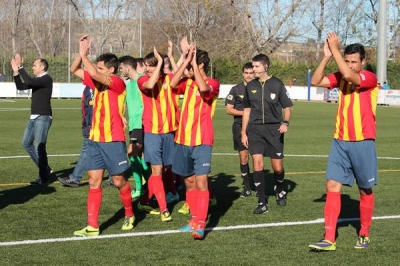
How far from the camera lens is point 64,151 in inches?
672

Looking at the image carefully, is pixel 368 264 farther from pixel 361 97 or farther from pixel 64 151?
pixel 64 151

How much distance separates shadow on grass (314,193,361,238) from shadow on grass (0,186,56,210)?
412 centimetres

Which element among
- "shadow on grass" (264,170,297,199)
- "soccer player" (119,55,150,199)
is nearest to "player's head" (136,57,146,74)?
"soccer player" (119,55,150,199)

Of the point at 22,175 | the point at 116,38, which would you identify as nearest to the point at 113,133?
the point at 22,175

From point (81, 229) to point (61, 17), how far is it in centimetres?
7963

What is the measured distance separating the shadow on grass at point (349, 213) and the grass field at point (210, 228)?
0.01 meters

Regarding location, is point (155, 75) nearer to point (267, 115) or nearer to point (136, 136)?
point (267, 115)

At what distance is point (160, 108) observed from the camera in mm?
9148

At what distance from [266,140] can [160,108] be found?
5.80 ft

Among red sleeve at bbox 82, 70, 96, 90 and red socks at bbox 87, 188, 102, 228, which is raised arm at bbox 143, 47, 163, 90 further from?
red socks at bbox 87, 188, 102, 228

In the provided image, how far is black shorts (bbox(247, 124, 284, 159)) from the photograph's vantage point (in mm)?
10062

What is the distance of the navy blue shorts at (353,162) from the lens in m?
7.62

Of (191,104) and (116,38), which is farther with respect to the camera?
(116,38)

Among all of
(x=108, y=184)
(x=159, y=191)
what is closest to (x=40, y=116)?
(x=108, y=184)
